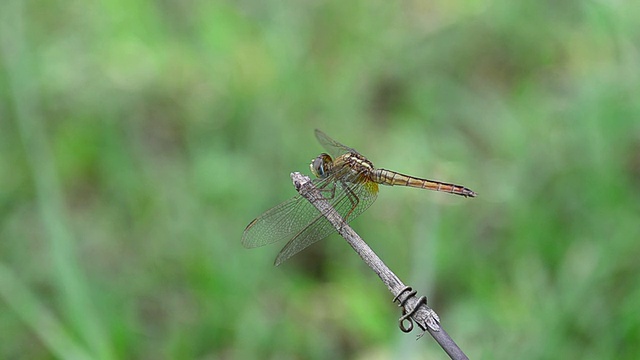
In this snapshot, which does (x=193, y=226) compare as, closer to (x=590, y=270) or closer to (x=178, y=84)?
(x=178, y=84)

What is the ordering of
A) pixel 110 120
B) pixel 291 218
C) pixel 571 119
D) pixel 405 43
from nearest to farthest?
pixel 291 218 → pixel 571 119 → pixel 110 120 → pixel 405 43

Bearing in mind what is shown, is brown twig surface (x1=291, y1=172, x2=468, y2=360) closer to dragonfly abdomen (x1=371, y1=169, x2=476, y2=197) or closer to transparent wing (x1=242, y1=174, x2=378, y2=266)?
transparent wing (x1=242, y1=174, x2=378, y2=266)

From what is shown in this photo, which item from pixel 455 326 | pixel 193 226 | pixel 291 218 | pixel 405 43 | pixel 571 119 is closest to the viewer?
pixel 291 218

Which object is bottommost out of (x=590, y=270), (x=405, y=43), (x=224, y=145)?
(x=590, y=270)

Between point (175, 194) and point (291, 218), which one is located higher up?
point (175, 194)

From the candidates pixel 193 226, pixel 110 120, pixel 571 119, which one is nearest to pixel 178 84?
pixel 110 120

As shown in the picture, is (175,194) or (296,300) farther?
(175,194)

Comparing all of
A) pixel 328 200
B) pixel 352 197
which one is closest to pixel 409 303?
pixel 328 200

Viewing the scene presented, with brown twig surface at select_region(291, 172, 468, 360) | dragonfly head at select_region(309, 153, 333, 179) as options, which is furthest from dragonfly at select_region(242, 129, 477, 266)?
brown twig surface at select_region(291, 172, 468, 360)
